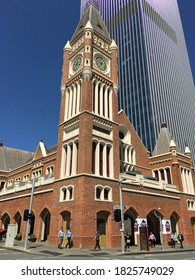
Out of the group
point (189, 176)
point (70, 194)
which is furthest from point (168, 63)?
point (70, 194)

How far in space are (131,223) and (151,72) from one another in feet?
265

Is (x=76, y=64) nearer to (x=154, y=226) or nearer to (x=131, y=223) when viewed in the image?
(x=131, y=223)

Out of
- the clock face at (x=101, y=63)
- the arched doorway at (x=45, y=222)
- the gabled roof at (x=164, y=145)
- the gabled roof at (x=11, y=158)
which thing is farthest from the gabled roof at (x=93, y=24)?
the gabled roof at (x=11, y=158)

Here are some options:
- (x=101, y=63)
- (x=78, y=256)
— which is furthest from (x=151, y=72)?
(x=78, y=256)

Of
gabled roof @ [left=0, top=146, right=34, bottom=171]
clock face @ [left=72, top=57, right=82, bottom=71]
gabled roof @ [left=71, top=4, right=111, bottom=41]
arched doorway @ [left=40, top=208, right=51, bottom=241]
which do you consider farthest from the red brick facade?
gabled roof @ [left=0, top=146, right=34, bottom=171]

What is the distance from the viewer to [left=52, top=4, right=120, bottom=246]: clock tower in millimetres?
22828

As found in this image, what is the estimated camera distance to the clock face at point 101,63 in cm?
3124

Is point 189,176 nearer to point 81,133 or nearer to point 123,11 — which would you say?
point 81,133

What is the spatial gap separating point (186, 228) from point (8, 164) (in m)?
42.9

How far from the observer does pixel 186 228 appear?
3188cm

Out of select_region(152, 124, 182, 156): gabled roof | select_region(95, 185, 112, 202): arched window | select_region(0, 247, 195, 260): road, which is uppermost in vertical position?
select_region(152, 124, 182, 156): gabled roof

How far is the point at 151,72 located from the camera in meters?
96.6

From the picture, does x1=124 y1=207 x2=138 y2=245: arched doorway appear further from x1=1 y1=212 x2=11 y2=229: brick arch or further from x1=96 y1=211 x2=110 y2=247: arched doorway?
x1=1 y1=212 x2=11 y2=229: brick arch

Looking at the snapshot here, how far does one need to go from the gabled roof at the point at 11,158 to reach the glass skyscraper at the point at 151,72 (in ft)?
157
